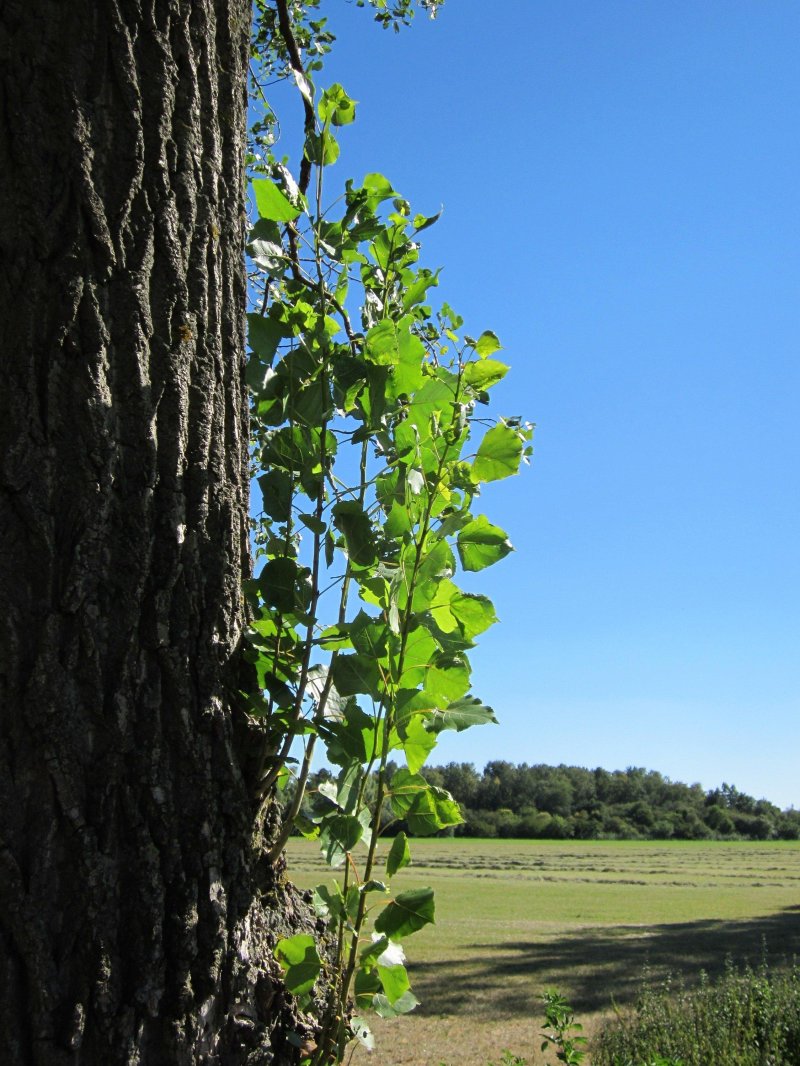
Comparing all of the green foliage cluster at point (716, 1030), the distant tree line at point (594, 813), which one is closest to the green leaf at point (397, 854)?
the green foliage cluster at point (716, 1030)

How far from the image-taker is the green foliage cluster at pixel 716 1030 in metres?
4.49

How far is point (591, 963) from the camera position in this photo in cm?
939

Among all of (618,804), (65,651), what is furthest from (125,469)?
(618,804)

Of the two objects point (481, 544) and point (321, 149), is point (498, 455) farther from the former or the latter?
point (321, 149)

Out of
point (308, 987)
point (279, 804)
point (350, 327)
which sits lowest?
point (308, 987)

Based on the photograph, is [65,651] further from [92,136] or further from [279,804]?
[92,136]

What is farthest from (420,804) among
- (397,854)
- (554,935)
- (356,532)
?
(554,935)

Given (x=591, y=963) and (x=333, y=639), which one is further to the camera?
(x=591, y=963)

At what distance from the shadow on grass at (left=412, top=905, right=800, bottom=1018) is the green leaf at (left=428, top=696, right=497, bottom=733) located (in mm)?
6254

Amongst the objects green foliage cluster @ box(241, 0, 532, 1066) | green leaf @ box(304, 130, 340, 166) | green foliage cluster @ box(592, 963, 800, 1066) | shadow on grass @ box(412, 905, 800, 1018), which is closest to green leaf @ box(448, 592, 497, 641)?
green foliage cluster @ box(241, 0, 532, 1066)

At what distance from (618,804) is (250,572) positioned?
41.3m

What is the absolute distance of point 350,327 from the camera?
3.36ft

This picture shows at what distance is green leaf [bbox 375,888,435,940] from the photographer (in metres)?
0.84

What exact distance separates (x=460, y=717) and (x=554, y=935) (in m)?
12.3
